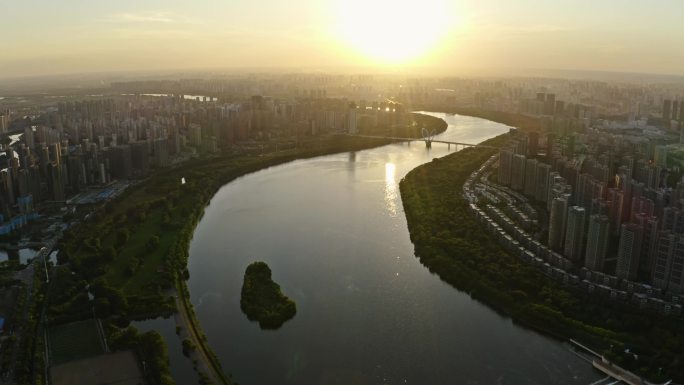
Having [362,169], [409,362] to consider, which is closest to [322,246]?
[409,362]

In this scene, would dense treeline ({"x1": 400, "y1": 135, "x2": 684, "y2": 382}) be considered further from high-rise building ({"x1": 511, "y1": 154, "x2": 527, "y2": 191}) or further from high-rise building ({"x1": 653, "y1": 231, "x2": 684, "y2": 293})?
high-rise building ({"x1": 511, "y1": 154, "x2": 527, "y2": 191})

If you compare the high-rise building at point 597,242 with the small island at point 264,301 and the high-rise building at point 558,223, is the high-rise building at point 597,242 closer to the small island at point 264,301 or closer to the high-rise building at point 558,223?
the high-rise building at point 558,223

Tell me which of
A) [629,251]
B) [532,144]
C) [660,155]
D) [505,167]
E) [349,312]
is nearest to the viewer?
[349,312]

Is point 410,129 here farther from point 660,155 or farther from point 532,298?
point 532,298

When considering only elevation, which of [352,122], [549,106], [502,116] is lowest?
[502,116]

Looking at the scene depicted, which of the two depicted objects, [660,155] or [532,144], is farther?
[532,144]

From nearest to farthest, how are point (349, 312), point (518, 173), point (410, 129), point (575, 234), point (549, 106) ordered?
point (349, 312) → point (575, 234) → point (518, 173) → point (410, 129) → point (549, 106)

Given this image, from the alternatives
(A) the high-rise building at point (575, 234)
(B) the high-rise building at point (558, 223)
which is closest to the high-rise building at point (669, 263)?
(A) the high-rise building at point (575, 234)

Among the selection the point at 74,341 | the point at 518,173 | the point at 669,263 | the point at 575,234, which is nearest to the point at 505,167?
the point at 518,173

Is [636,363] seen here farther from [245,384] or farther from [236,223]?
[236,223]
